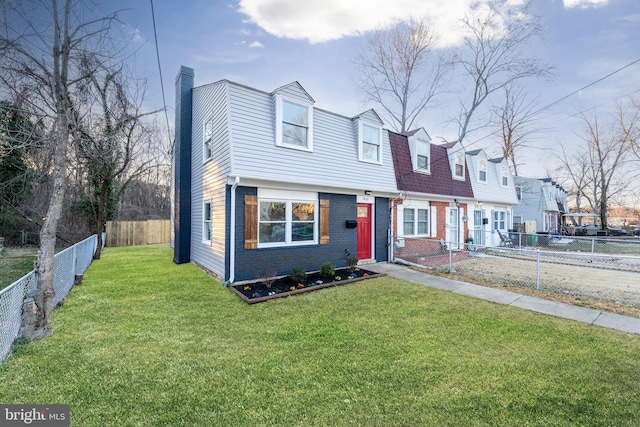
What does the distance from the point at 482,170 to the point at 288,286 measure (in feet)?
42.3

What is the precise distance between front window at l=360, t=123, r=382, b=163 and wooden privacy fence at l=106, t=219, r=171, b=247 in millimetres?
15118

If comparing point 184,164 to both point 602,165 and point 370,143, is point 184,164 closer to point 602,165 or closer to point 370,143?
point 370,143

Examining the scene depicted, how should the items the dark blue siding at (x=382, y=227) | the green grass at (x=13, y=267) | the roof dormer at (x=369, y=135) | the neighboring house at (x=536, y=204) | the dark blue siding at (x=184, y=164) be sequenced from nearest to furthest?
the green grass at (x=13, y=267), the roof dormer at (x=369, y=135), the dark blue siding at (x=382, y=227), the dark blue siding at (x=184, y=164), the neighboring house at (x=536, y=204)

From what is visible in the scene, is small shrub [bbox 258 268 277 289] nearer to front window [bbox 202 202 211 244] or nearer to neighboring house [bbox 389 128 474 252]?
front window [bbox 202 202 211 244]

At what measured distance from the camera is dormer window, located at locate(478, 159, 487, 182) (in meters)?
14.2

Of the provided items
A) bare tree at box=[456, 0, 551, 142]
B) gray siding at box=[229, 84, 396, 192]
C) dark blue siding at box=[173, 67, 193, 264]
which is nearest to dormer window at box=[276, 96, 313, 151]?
gray siding at box=[229, 84, 396, 192]

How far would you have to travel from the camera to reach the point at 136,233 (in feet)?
55.7

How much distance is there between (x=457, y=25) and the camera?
1612 cm

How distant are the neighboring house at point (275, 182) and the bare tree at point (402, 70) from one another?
34.8 ft

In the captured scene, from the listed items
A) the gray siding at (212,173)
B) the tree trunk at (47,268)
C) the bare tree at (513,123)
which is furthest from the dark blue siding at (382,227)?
the bare tree at (513,123)

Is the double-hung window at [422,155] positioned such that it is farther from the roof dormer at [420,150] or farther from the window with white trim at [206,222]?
the window with white trim at [206,222]

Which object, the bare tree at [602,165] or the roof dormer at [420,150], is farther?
the bare tree at [602,165]

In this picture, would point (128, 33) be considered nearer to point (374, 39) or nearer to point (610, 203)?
point (374, 39)

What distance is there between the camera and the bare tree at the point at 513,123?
19.5m
